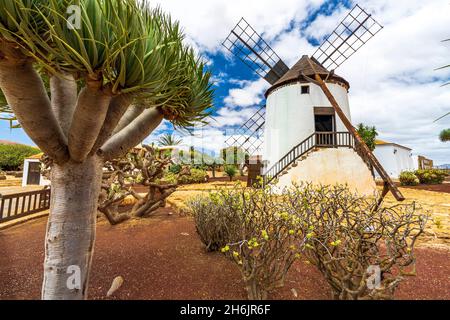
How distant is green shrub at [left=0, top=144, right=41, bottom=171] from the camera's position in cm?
2495

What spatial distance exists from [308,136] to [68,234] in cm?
1149

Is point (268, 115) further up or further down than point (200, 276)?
further up

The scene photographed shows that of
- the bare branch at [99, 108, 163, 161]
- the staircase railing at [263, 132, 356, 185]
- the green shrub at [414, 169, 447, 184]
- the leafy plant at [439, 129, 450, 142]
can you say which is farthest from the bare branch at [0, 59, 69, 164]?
the leafy plant at [439, 129, 450, 142]

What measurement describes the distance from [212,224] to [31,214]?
7028mm

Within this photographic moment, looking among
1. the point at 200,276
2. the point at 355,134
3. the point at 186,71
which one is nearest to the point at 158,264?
the point at 200,276

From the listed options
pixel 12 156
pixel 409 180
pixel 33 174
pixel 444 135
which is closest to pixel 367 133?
pixel 409 180

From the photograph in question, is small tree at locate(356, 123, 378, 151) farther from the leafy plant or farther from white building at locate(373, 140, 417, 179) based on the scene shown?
the leafy plant

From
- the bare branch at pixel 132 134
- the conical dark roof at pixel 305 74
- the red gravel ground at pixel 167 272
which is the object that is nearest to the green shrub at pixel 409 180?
the conical dark roof at pixel 305 74

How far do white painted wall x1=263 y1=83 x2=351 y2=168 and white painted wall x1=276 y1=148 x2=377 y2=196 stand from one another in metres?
2.12

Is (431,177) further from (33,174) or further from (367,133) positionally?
(33,174)

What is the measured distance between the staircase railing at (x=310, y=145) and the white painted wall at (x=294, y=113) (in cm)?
40
